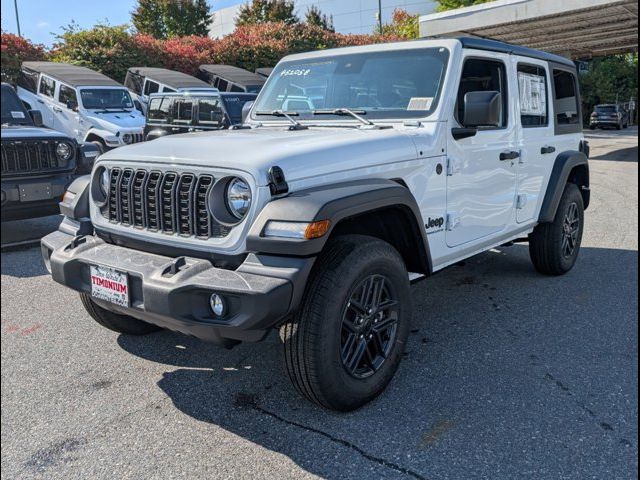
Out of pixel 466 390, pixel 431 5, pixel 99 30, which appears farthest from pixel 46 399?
pixel 431 5

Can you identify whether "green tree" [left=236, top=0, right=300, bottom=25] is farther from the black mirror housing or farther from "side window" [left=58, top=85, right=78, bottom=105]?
the black mirror housing

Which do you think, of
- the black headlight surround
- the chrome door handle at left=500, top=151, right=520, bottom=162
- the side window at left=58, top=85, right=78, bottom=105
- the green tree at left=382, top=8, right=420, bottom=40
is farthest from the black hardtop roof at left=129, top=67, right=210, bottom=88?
the black headlight surround

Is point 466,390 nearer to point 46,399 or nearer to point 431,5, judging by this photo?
point 46,399

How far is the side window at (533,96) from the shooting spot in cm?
448

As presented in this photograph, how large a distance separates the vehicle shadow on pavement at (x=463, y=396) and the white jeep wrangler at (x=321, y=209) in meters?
0.22

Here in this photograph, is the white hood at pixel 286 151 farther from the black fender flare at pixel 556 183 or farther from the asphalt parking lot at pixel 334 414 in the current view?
the black fender flare at pixel 556 183

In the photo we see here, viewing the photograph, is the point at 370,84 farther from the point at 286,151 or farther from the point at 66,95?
the point at 66,95

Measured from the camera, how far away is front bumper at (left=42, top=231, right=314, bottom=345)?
2.45m

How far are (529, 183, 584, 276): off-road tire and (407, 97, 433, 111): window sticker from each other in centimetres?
208

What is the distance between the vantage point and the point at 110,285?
9.37ft

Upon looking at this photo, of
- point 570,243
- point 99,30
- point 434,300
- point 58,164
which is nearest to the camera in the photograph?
point 434,300

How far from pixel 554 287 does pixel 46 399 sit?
13.1 ft

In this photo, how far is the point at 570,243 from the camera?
542cm

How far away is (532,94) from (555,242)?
4.25 ft
